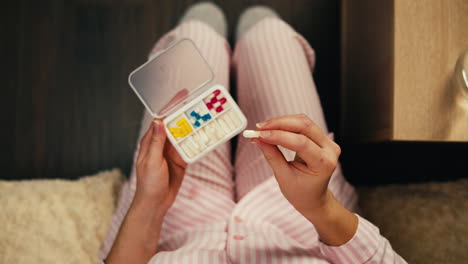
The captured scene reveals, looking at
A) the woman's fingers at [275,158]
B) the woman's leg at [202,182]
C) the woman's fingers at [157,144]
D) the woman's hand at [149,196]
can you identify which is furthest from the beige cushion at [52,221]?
the woman's fingers at [275,158]

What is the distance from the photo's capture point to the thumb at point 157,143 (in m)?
0.51

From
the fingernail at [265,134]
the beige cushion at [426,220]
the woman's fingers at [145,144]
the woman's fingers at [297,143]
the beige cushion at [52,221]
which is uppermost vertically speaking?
the fingernail at [265,134]

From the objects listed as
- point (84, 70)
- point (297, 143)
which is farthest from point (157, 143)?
point (84, 70)

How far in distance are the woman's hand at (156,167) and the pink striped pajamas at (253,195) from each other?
83mm

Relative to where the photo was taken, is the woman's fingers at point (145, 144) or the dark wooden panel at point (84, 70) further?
the dark wooden panel at point (84, 70)

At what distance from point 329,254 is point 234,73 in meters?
0.48

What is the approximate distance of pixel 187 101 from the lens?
57cm

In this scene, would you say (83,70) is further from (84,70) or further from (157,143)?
(157,143)

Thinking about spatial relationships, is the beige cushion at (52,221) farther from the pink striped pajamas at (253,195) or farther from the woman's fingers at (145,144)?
the woman's fingers at (145,144)

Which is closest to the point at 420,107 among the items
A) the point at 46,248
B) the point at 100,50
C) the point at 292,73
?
the point at 292,73

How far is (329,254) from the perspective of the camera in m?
0.49

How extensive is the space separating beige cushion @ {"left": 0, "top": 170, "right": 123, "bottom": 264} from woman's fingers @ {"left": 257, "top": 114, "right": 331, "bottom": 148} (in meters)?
0.46

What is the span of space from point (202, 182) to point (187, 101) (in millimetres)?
169

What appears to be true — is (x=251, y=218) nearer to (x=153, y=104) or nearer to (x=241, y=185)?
(x=241, y=185)
